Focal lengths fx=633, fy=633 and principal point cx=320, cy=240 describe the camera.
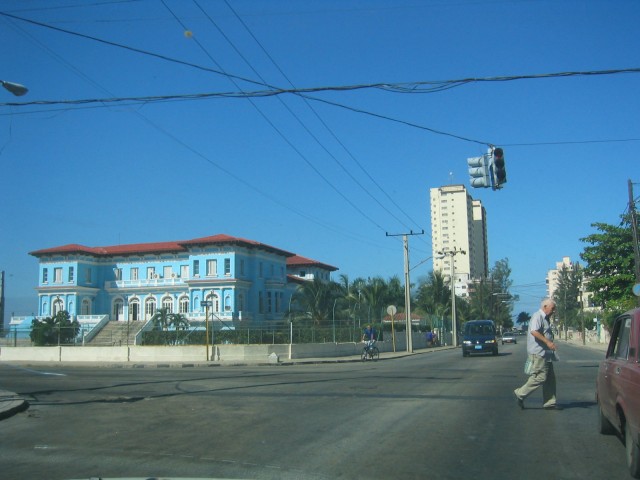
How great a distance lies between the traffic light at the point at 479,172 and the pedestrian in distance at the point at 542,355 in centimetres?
577

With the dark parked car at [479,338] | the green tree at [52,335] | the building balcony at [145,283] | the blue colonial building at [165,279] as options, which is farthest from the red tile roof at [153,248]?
the dark parked car at [479,338]

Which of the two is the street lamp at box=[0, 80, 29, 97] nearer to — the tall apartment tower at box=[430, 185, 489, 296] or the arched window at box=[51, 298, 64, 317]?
the arched window at box=[51, 298, 64, 317]

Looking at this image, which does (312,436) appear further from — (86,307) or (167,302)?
(86,307)

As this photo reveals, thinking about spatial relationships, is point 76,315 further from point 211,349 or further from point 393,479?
point 393,479

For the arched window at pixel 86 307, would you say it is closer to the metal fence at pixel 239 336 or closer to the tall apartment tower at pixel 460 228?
the metal fence at pixel 239 336

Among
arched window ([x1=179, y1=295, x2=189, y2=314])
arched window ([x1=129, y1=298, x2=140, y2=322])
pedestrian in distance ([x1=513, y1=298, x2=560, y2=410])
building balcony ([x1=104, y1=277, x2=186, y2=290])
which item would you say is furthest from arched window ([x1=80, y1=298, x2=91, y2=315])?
pedestrian in distance ([x1=513, y1=298, x2=560, y2=410])

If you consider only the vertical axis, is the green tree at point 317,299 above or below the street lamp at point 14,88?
below

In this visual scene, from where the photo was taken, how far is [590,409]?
11.0m

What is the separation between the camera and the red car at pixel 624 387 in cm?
614

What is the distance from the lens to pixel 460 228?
567 ft

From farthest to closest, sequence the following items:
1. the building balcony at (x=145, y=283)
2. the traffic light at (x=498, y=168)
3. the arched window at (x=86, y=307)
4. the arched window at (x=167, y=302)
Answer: the arched window at (x=86, y=307) < the arched window at (x=167, y=302) < the building balcony at (x=145, y=283) < the traffic light at (x=498, y=168)

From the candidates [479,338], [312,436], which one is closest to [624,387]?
[312,436]

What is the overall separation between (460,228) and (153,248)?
114484 mm

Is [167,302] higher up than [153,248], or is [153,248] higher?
[153,248]
